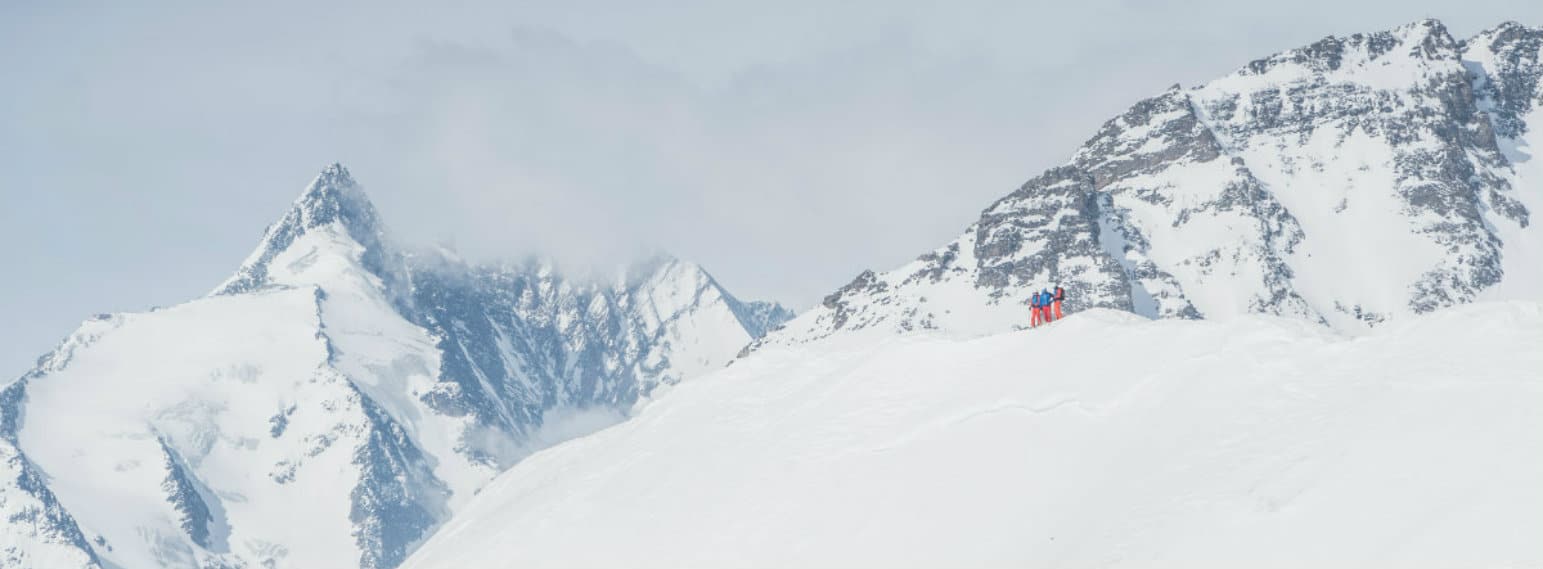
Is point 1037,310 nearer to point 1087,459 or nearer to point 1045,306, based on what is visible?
point 1045,306

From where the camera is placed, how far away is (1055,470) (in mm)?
40844

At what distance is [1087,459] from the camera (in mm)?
40688

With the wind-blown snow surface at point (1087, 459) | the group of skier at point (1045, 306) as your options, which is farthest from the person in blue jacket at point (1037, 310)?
the wind-blown snow surface at point (1087, 459)

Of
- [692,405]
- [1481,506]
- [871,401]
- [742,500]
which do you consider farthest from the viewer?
[692,405]

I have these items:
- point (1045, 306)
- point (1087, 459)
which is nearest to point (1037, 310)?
point (1045, 306)

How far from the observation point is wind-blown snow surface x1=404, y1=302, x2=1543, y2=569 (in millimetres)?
33844

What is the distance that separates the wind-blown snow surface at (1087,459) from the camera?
33.8 meters

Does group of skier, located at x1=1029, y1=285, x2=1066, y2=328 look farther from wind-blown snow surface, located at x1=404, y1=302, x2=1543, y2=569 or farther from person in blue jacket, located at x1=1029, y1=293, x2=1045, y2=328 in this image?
wind-blown snow surface, located at x1=404, y1=302, x2=1543, y2=569

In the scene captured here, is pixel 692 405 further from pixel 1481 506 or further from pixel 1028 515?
pixel 1481 506

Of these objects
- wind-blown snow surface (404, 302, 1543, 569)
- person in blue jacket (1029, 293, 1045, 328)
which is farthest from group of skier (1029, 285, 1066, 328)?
wind-blown snow surface (404, 302, 1543, 569)

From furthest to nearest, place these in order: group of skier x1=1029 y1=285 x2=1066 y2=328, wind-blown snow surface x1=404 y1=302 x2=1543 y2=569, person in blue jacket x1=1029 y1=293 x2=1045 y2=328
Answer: person in blue jacket x1=1029 y1=293 x2=1045 y2=328 < group of skier x1=1029 y1=285 x2=1066 y2=328 < wind-blown snow surface x1=404 y1=302 x2=1543 y2=569

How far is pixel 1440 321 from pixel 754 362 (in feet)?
78.6

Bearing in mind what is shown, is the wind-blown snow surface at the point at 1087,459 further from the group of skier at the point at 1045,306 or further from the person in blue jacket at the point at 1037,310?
the person in blue jacket at the point at 1037,310


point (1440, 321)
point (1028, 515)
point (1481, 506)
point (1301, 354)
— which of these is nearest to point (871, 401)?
point (1028, 515)
